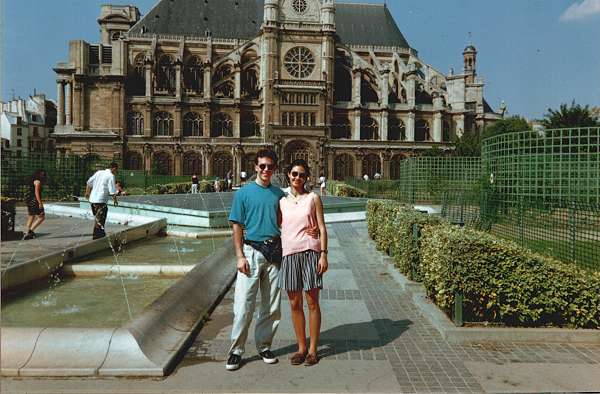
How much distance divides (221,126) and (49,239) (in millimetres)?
45124

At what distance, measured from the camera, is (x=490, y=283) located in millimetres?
5695

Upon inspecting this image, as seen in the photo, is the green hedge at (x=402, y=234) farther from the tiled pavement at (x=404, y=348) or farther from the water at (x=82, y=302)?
the water at (x=82, y=302)

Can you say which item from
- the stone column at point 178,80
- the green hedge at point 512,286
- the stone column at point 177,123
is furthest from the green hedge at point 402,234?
the stone column at point 178,80

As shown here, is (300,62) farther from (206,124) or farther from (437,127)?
(437,127)

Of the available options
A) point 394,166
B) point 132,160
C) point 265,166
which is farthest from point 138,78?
point 265,166

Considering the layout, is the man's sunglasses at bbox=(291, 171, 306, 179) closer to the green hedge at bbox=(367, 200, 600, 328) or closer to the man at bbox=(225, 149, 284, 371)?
the man at bbox=(225, 149, 284, 371)

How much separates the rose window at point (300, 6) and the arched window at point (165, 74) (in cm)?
1599

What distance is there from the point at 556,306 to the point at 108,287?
6.05 metres

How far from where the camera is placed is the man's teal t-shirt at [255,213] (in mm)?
4883

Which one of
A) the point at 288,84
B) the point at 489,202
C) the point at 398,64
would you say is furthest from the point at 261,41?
the point at 489,202

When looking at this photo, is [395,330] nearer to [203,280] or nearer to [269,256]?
[269,256]

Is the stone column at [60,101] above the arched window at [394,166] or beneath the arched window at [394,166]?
above

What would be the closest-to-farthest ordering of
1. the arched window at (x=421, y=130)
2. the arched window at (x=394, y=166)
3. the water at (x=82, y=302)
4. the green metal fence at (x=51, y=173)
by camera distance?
1. the water at (x=82, y=302)
2. the green metal fence at (x=51, y=173)
3. the arched window at (x=394, y=166)
4. the arched window at (x=421, y=130)

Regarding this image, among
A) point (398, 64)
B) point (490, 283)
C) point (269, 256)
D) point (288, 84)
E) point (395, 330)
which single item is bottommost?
point (395, 330)
